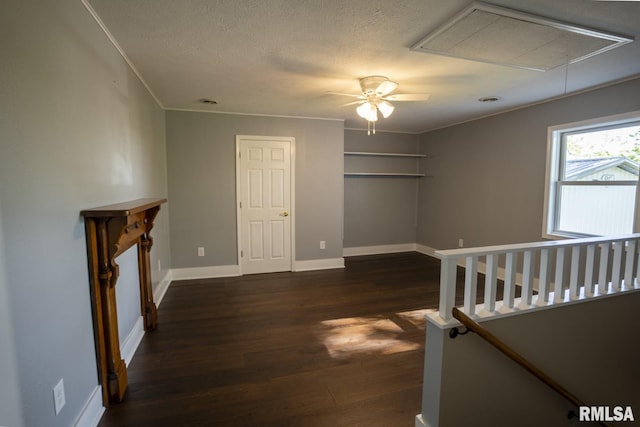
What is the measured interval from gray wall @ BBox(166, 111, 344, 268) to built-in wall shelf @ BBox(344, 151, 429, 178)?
0.89m

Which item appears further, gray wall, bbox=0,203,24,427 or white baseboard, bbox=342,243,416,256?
white baseboard, bbox=342,243,416,256

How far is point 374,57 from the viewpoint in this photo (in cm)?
239

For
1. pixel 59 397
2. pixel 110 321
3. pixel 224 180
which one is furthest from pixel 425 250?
pixel 59 397

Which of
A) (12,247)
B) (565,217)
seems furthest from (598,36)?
(12,247)

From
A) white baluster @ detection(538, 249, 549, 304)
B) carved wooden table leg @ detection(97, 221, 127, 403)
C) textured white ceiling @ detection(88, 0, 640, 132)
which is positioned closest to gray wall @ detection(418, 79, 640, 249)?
textured white ceiling @ detection(88, 0, 640, 132)

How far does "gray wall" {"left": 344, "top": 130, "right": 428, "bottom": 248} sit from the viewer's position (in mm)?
5719

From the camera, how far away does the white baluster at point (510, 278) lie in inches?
65.5

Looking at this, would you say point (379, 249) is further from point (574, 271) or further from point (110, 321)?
point (110, 321)

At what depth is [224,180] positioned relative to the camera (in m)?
4.33

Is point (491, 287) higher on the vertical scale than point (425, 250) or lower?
higher

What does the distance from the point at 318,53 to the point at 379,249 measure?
4309 mm

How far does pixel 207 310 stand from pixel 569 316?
3.13 metres

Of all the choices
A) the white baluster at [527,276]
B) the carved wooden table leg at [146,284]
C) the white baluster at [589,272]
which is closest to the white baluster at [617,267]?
the white baluster at [589,272]

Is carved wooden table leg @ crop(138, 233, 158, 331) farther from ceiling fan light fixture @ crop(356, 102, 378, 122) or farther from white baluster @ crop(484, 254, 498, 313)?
white baluster @ crop(484, 254, 498, 313)
